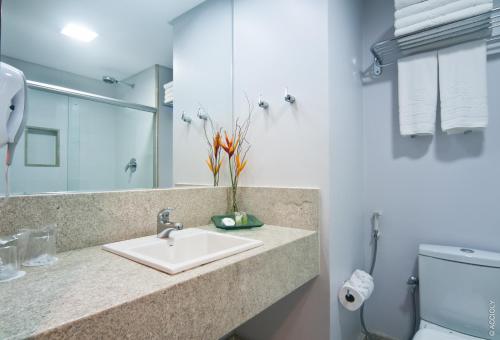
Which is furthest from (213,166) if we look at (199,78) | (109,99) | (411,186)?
(411,186)

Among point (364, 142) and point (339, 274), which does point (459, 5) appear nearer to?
point (364, 142)

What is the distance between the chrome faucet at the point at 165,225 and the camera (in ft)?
3.30

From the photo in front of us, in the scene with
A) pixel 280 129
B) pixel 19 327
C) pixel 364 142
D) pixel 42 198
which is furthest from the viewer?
pixel 364 142

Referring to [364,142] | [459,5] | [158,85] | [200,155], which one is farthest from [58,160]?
[459,5]

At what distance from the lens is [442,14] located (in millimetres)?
1276

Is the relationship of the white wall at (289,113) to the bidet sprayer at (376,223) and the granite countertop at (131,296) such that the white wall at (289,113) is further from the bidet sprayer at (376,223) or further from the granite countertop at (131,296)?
the bidet sprayer at (376,223)

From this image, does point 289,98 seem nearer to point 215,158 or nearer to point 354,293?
point 215,158

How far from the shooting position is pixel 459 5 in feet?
4.04

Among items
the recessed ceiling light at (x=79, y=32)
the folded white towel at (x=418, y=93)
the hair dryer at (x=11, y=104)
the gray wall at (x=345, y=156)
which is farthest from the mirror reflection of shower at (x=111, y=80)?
the folded white towel at (x=418, y=93)

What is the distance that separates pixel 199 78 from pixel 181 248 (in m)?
0.98

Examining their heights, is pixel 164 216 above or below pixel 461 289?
above

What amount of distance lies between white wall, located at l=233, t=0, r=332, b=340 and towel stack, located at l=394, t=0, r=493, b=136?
0.56 metres

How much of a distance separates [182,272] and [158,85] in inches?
36.0

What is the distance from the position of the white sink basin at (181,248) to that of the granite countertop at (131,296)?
21 mm
